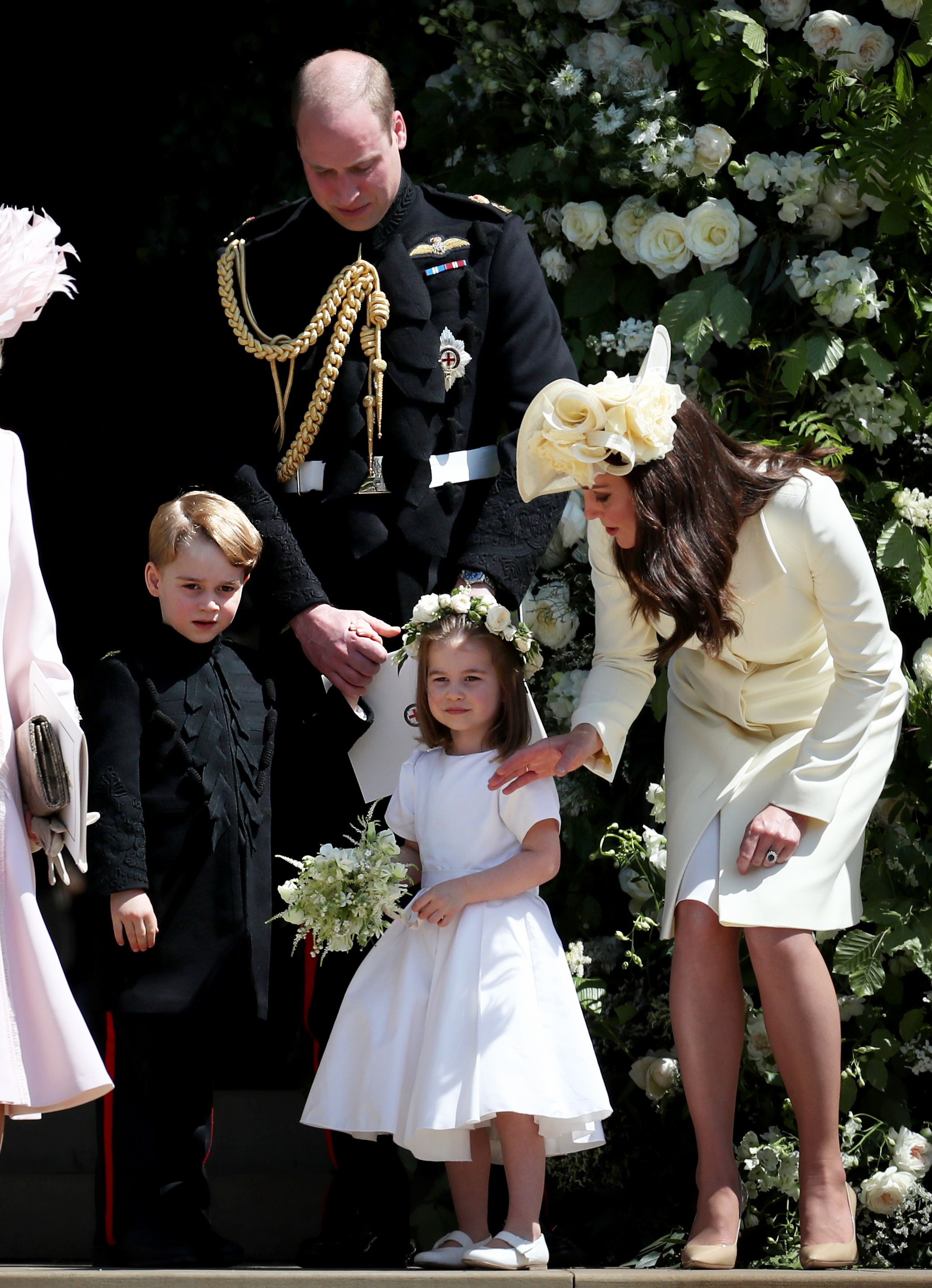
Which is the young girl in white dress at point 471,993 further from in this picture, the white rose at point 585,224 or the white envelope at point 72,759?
the white rose at point 585,224

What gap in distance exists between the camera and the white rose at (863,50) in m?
3.99

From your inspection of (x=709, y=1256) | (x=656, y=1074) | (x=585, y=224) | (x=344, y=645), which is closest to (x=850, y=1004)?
(x=656, y=1074)

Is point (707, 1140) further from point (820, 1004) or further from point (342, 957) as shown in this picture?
point (342, 957)

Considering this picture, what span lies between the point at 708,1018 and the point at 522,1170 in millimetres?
397

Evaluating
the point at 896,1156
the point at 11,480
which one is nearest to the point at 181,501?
the point at 11,480

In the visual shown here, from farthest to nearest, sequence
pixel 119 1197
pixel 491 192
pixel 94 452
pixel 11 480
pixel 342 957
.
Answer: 1. pixel 94 452
2. pixel 491 192
3. pixel 342 957
4. pixel 119 1197
5. pixel 11 480

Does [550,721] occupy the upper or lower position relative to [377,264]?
lower

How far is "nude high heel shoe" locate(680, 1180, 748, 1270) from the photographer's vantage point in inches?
113

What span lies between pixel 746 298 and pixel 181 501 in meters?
1.39

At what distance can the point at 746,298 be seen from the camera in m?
4.05

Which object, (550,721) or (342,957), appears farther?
(550,721)

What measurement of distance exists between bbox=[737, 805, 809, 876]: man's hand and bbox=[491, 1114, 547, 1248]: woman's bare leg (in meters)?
0.55

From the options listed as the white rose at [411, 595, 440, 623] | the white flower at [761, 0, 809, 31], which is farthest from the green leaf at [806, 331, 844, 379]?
the white rose at [411, 595, 440, 623]

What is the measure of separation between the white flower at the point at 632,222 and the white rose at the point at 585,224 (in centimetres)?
4
